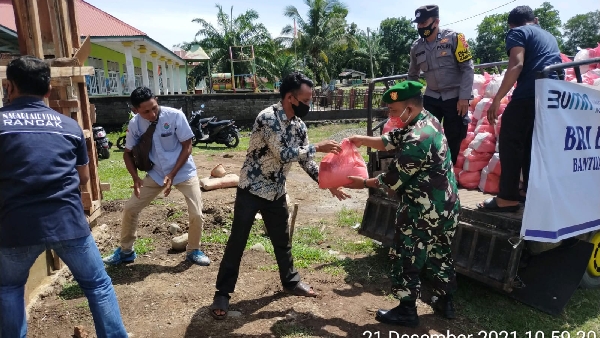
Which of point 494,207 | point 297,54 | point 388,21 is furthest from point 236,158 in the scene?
point 388,21

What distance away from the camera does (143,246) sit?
485cm

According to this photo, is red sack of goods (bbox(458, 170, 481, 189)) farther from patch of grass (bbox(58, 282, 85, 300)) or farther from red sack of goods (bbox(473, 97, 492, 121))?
patch of grass (bbox(58, 282, 85, 300))

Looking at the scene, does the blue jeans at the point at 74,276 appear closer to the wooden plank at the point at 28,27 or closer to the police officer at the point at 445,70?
the wooden plank at the point at 28,27

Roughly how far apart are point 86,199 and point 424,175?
3408mm

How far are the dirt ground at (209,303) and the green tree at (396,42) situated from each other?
58.5 metres

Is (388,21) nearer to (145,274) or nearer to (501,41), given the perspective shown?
(501,41)

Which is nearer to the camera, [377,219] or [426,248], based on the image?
[426,248]

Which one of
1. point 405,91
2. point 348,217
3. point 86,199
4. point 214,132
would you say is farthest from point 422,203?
point 214,132

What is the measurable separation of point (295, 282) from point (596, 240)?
2681 mm

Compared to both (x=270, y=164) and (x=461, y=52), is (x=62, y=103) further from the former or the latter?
(x=461, y=52)

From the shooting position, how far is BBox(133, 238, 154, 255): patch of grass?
471 cm

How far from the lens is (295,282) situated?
12.1ft

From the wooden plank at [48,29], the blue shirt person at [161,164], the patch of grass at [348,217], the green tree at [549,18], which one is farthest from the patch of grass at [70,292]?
the green tree at [549,18]

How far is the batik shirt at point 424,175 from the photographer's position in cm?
299
